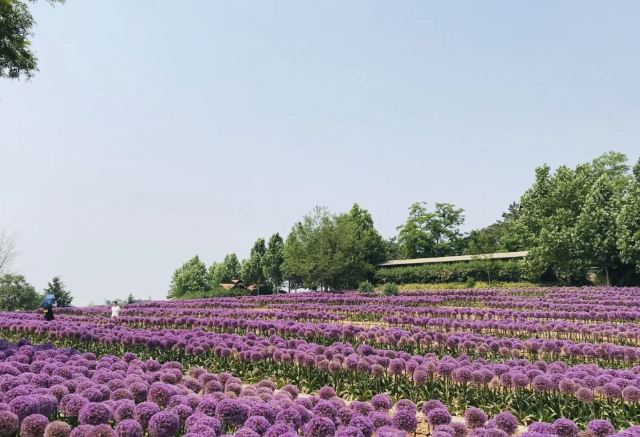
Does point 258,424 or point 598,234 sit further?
point 598,234

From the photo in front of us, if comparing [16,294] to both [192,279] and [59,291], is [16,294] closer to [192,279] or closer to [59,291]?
[59,291]

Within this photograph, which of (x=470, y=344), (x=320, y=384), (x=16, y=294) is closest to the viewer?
(x=320, y=384)

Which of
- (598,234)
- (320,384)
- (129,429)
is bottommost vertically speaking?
(320,384)

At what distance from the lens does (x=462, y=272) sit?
5203 cm

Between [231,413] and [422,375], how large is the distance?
13.8ft

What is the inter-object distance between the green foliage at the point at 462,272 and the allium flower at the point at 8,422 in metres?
48.4

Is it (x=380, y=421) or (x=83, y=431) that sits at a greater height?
(x=83, y=431)

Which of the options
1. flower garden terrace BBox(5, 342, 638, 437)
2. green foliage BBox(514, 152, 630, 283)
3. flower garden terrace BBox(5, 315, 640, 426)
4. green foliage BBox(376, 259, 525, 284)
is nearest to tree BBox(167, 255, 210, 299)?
green foliage BBox(376, 259, 525, 284)

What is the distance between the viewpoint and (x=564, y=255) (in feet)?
150

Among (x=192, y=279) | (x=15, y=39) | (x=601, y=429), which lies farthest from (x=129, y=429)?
(x=192, y=279)

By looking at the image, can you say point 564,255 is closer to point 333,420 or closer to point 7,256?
point 333,420

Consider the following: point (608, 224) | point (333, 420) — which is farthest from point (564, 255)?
point (333, 420)

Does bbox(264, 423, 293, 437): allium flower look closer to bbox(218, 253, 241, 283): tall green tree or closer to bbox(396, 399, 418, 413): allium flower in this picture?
bbox(396, 399, 418, 413): allium flower

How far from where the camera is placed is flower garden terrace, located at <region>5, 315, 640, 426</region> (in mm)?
7852
